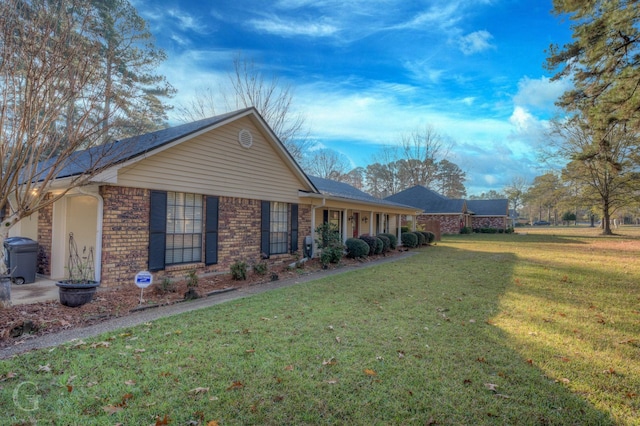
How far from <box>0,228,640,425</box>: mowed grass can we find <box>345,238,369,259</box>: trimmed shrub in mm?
6676

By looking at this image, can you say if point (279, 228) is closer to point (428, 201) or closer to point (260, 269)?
point (260, 269)

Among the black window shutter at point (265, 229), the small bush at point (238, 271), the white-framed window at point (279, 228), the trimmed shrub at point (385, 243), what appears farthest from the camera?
the trimmed shrub at point (385, 243)

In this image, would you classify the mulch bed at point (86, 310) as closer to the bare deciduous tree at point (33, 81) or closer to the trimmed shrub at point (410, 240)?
the bare deciduous tree at point (33, 81)

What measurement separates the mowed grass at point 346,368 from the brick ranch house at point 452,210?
27.3m

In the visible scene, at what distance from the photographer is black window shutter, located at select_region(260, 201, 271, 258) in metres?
10.2

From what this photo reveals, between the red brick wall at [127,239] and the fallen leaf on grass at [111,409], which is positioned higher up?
the red brick wall at [127,239]

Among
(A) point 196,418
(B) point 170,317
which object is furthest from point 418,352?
(B) point 170,317

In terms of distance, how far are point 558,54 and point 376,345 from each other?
8.68 m

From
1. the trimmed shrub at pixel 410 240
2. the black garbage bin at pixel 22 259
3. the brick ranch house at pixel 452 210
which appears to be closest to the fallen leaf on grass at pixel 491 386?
the black garbage bin at pixel 22 259

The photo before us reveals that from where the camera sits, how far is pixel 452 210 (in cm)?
3378

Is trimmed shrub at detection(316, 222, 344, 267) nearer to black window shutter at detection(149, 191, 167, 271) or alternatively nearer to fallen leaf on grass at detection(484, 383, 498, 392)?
black window shutter at detection(149, 191, 167, 271)

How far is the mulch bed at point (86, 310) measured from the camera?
434 centimetres

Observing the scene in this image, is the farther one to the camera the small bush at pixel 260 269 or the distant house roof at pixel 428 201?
the distant house roof at pixel 428 201

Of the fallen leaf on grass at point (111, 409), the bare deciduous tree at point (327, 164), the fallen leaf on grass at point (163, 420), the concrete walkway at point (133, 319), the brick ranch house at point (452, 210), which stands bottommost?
the concrete walkway at point (133, 319)
